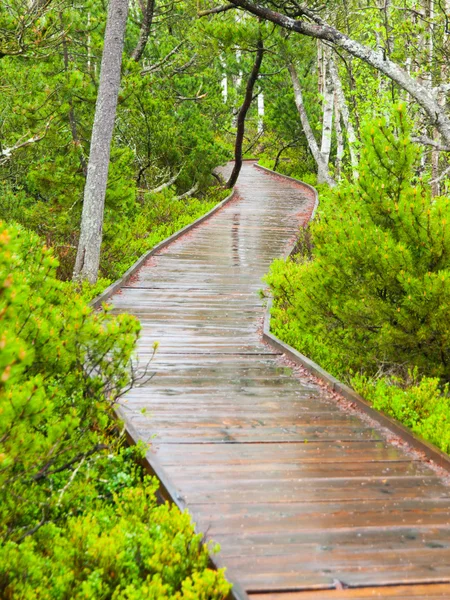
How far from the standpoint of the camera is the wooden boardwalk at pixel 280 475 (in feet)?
12.1

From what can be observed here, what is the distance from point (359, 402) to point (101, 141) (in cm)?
618

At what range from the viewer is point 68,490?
14.9ft

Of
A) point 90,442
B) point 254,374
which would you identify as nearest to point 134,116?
point 254,374

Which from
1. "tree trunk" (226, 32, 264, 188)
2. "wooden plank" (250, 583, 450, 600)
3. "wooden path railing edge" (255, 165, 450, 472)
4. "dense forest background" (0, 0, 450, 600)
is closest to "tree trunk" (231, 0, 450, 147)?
"dense forest background" (0, 0, 450, 600)

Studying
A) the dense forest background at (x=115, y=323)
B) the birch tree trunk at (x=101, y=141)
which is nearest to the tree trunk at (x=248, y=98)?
the dense forest background at (x=115, y=323)

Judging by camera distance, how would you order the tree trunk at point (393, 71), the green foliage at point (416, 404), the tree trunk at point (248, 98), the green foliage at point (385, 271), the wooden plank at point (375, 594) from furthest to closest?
the tree trunk at point (248, 98) → the tree trunk at point (393, 71) → the green foliage at point (385, 271) → the green foliage at point (416, 404) → the wooden plank at point (375, 594)

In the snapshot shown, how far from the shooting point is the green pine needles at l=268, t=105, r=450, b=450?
6047mm

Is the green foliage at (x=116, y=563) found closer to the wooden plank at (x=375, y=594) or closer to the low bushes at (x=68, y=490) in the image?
the low bushes at (x=68, y=490)

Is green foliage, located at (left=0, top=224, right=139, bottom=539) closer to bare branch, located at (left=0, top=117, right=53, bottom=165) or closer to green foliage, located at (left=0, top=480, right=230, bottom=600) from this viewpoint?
green foliage, located at (left=0, top=480, right=230, bottom=600)

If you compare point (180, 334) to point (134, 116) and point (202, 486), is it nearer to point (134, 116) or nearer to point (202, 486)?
point (202, 486)

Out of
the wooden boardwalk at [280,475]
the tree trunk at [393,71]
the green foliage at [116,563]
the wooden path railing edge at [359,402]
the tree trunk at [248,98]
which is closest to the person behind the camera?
the green foliage at [116,563]

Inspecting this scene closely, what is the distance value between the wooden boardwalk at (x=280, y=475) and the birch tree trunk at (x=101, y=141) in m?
1.86

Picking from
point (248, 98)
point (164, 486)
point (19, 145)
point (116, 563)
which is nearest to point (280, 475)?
point (164, 486)

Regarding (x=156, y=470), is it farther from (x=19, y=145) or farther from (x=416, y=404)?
(x=19, y=145)
